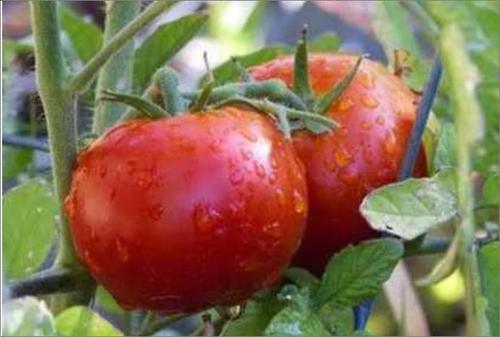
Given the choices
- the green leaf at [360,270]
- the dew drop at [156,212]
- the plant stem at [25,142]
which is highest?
the dew drop at [156,212]

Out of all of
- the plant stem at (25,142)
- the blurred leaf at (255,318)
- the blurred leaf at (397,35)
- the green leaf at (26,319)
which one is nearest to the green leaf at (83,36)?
the plant stem at (25,142)

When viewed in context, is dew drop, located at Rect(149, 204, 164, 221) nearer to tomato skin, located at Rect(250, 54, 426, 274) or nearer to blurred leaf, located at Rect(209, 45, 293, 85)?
tomato skin, located at Rect(250, 54, 426, 274)

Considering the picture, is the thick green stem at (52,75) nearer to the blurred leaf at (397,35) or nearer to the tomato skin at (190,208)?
the tomato skin at (190,208)

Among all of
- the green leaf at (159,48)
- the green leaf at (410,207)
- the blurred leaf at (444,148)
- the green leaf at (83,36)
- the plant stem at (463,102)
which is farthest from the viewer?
the green leaf at (83,36)

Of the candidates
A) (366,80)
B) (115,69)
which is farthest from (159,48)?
(366,80)

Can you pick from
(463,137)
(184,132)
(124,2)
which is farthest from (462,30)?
(124,2)

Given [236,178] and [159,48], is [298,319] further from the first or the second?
[159,48]

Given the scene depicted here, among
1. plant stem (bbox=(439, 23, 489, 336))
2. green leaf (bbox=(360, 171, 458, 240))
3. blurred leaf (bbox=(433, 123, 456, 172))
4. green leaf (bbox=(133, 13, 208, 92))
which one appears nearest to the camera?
plant stem (bbox=(439, 23, 489, 336))

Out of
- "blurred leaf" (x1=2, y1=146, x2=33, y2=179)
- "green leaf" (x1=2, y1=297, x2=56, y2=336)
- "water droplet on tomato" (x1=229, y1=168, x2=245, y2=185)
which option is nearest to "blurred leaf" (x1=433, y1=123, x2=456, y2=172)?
"water droplet on tomato" (x1=229, y1=168, x2=245, y2=185)
